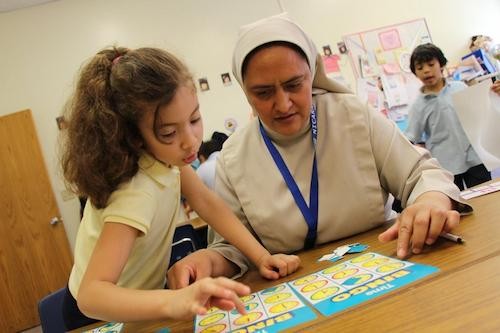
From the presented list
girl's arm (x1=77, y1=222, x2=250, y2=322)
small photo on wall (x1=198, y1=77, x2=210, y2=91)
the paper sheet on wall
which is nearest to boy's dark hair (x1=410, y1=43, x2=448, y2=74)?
the paper sheet on wall

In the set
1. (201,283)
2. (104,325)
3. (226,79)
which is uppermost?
(226,79)

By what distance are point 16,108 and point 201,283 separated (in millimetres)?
4888

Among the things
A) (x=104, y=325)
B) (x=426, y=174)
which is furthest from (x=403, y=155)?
(x=104, y=325)

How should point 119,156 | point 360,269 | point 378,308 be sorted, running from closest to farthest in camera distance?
point 378,308 → point 360,269 → point 119,156

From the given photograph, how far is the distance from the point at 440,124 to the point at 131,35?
11.8 ft

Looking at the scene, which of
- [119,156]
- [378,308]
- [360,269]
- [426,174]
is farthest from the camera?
[426,174]

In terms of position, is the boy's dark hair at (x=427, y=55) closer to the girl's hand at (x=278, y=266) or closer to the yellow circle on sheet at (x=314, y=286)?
the girl's hand at (x=278, y=266)

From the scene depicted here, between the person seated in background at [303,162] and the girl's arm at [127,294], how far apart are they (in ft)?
0.80

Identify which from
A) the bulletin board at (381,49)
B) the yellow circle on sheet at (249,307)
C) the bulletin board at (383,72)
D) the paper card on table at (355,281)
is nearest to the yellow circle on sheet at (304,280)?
the paper card on table at (355,281)

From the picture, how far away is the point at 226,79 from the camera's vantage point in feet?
16.1

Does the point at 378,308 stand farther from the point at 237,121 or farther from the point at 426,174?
the point at 237,121

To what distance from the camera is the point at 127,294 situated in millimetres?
729

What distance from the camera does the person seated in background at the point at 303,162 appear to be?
1.08m

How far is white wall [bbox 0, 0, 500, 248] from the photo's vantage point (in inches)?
183
